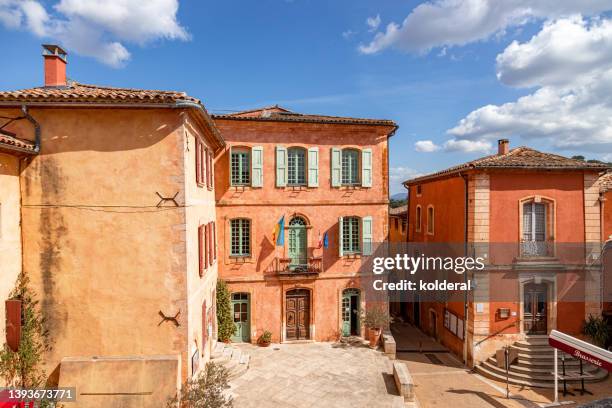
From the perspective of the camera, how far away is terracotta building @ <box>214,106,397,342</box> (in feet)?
52.5

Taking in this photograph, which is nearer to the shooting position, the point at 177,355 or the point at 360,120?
the point at 177,355

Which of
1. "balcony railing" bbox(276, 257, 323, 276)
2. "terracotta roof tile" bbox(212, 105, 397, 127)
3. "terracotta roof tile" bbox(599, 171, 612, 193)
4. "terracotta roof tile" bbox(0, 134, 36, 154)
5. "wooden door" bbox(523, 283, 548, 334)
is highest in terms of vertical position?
"terracotta roof tile" bbox(212, 105, 397, 127)

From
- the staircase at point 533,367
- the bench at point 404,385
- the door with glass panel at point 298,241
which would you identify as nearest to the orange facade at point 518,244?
the staircase at point 533,367

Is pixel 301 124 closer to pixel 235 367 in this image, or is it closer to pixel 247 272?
pixel 247 272

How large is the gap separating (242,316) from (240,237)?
3888 millimetres

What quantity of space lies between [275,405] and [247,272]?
21.2 feet

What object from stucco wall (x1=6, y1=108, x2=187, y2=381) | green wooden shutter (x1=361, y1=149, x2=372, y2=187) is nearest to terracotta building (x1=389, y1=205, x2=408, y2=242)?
green wooden shutter (x1=361, y1=149, x2=372, y2=187)

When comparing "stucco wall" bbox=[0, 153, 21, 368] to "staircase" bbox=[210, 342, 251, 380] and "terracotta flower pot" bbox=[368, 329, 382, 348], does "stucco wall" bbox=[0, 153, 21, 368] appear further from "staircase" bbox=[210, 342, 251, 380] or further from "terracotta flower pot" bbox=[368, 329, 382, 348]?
"terracotta flower pot" bbox=[368, 329, 382, 348]

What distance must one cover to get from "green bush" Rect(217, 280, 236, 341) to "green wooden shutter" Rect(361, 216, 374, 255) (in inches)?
279

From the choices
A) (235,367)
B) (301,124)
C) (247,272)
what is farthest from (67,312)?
(301,124)

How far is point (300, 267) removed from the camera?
53.6 feet

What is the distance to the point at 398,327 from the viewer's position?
74.5 ft

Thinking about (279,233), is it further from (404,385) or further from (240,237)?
(404,385)

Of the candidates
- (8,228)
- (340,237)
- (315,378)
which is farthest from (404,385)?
(8,228)
